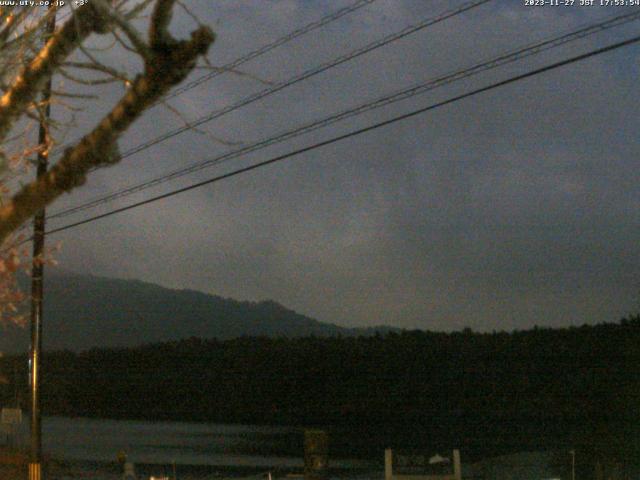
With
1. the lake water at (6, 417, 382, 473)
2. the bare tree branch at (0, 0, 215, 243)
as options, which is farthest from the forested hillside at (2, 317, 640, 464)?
the bare tree branch at (0, 0, 215, 243)

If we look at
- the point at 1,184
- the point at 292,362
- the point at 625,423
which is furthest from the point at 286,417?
the point at 1,184

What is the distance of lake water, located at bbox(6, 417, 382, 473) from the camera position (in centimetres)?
3875

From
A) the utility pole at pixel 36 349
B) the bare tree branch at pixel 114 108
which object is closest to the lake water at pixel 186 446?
the utility pole at pixel 36 349

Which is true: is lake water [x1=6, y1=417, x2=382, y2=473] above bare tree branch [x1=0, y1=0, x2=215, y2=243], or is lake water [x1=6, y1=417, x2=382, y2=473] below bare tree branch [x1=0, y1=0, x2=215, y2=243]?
below

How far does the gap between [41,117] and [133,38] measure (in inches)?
136

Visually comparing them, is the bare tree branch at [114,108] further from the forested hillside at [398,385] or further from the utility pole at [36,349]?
the forested hillside at [398,385]

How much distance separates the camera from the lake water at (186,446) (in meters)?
38.8

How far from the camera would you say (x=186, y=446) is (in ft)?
159

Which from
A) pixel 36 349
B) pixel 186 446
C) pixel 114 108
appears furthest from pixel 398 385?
pixel 114 108

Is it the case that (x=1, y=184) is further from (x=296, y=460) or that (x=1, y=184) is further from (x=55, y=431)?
(x=55, y=431)

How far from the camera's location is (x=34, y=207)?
6027 millimetres

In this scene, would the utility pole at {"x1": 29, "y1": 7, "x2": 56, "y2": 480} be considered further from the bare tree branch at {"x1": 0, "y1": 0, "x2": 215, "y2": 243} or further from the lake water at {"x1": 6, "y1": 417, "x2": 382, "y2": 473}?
the lake water at {"x1": 6, "y1": 417, "x2": 382, "y2": 473}

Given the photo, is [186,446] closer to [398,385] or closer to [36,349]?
[398,385]

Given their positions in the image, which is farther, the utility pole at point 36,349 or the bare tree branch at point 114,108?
the utility pole at point 36,349
